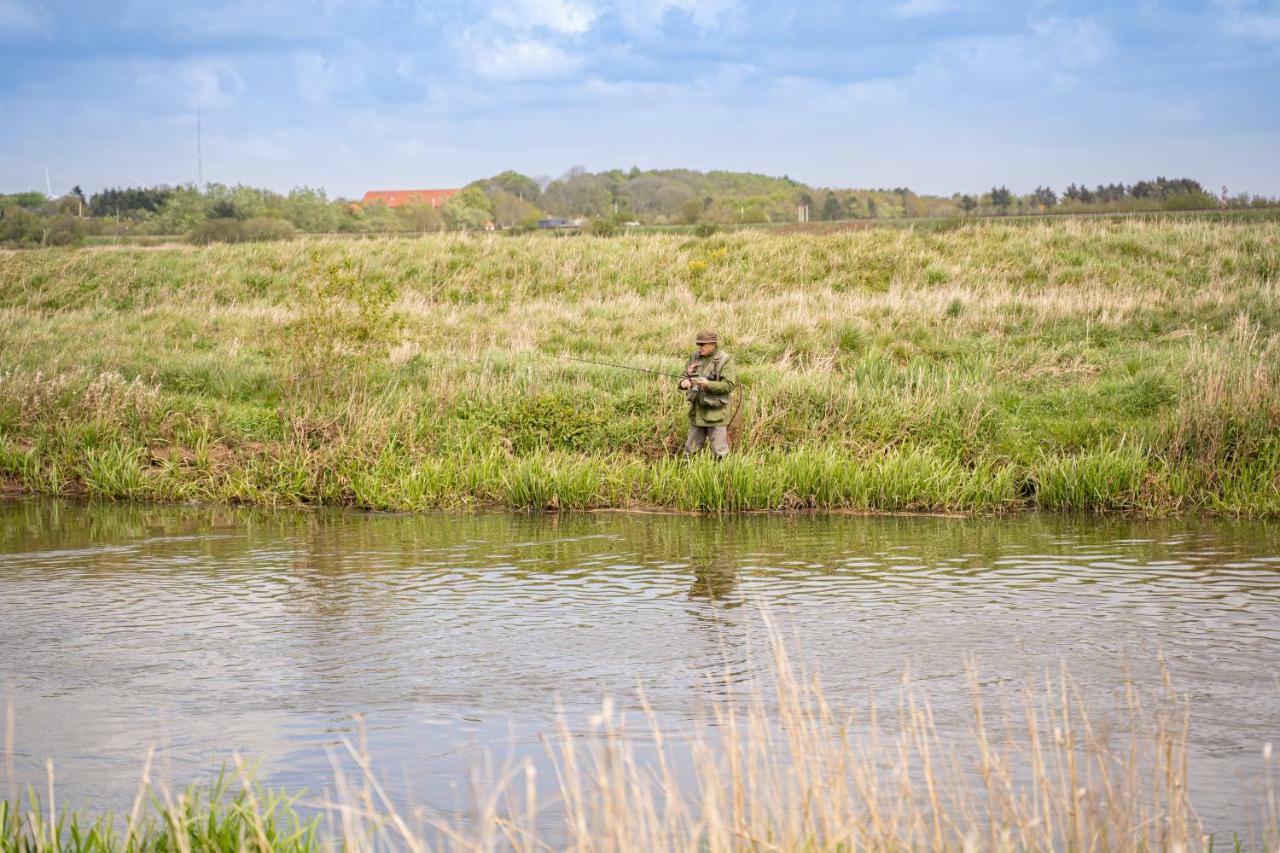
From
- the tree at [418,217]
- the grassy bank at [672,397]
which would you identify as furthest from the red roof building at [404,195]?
the grassy bank at [672,397]

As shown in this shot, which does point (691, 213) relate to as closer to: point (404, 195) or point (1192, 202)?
point (1192, 202)

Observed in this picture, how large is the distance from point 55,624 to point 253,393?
10670 mm

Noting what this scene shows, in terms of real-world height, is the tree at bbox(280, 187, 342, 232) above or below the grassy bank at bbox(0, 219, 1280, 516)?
above

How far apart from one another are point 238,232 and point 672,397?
105 ft

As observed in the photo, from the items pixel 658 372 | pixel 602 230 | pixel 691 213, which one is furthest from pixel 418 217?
pixel 658 372

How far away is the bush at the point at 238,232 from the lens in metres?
45.7

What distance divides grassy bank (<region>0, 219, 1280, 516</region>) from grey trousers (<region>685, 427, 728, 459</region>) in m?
0.34

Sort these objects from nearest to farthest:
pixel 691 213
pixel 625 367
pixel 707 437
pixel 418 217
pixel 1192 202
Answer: pixel 707 437 < pixel 625 367 < pixel 1192 202 < pixel 691 213 < pixel 418 217

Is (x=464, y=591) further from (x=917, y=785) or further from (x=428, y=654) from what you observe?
Result: (x=917, y=785)

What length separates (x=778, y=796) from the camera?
14.1 feet

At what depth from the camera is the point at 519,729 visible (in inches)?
299

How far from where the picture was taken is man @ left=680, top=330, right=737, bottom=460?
16.3 meters

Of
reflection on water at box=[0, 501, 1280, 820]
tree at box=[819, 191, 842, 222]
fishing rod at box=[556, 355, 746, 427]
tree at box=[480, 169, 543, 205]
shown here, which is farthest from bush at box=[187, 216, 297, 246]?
tree at box=[480, 169, 543, 205]

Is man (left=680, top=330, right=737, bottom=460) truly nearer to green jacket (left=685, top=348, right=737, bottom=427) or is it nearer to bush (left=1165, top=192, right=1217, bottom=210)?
green jacket (left=685, top=348, right=737, bottom=427)
